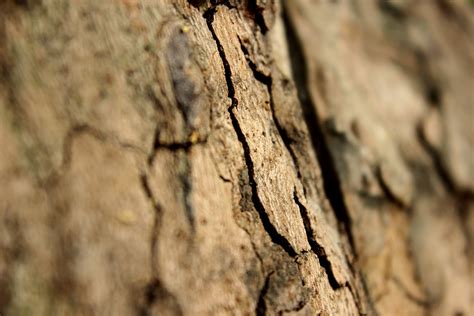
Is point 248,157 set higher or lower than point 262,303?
higher

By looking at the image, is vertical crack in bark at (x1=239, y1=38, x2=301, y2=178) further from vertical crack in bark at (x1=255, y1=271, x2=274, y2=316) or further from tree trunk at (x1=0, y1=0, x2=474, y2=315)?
vertical crack in bark at (x1=255, y1=271, x2=274, y2=316)

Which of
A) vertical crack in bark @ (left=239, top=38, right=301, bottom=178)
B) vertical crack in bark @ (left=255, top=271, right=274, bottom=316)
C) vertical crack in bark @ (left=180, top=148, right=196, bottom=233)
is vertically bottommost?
vertical crack in bark @ (left=255, top=271, right=274, bottom=316)

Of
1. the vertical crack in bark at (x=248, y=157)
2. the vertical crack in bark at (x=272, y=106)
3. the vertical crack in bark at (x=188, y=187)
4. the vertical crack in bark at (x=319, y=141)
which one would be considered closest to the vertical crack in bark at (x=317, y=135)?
the vertical crack in bark at (x=319, y=141)

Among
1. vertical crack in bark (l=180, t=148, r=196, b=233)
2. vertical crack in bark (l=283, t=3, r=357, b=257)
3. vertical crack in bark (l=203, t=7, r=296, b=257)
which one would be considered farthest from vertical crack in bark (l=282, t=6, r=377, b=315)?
vertical crack in bark (l=180, t=148, r=196, b=233)

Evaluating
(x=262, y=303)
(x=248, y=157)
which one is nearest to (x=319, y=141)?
(x=248, y=157)

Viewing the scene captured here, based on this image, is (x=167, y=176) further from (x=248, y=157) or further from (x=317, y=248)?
(x=317, y=248)

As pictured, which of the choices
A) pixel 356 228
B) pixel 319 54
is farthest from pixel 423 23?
pixel 356 228

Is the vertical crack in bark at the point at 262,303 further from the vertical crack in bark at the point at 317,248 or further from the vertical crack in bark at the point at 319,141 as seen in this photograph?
the vertical crack in bark at the point at 319,141
